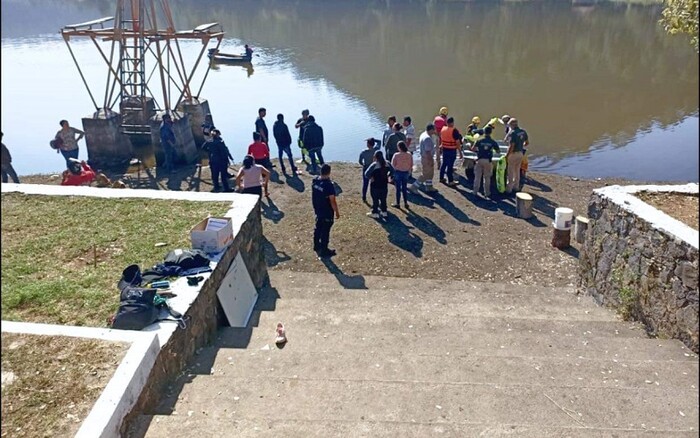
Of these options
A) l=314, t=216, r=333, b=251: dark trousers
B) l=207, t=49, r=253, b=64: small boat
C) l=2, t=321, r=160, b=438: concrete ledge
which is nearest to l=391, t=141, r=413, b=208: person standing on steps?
l=314, t=216, r=333, b=251: dark trousers

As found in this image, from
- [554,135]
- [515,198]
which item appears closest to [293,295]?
[515,198]

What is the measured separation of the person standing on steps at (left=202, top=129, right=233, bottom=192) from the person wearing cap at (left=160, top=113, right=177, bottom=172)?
262 centimetres

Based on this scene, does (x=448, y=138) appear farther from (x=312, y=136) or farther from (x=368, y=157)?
(x=312, y=136)

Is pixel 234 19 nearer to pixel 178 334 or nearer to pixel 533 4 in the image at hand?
pixel 533 4

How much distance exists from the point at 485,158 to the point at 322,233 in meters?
4.31

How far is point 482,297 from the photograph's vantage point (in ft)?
28.3

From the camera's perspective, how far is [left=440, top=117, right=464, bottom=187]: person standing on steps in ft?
43.5

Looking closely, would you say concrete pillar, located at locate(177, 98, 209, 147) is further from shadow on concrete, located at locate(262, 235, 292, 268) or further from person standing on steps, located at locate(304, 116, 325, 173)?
shadow on concrete, located at locate(262, 235, 292, 268)

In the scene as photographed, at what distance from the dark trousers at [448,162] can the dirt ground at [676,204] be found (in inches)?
239

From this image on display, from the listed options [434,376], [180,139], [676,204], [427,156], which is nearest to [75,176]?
[180,139]

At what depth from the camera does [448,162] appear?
13.7 metres

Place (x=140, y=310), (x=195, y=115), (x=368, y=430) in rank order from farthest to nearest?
(x=195, y=115)
(x=140, y=310)
(x=368, y=430)

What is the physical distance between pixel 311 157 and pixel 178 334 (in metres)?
9.82

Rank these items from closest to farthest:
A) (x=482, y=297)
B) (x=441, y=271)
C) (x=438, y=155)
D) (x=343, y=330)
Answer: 1. (x=343, y=330)
2. (x=482, y=297)
3. (x=441, y=271)
4. (x=438, y=155)
